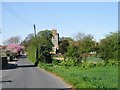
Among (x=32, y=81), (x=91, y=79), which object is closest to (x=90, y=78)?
(x=91, y=79)

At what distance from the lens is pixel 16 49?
330 ft

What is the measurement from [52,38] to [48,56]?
97.5 m

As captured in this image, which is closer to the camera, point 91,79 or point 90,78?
point 91,79

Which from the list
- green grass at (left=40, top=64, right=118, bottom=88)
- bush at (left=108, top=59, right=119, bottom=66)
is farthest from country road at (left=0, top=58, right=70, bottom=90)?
bush at (left=108, top=59, right=119, bottom=66)

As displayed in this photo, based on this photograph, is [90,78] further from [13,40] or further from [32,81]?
[13,40]

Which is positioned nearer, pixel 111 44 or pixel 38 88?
pixel 38 88

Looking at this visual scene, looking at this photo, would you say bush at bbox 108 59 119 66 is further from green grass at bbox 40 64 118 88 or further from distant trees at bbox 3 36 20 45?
distant trees at bbox 3 36 20 45

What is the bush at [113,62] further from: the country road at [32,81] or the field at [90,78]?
the country road at [32,81]

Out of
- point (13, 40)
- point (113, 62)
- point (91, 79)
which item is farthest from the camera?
point (13, 40)

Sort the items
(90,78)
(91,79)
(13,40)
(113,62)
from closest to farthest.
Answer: (91,79)
(90,78)
(113,62)
(13,40)

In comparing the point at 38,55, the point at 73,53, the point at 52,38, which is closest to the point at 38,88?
the point at 73,53

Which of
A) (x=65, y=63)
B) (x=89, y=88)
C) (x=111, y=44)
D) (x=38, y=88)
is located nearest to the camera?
(x=89, y=88)

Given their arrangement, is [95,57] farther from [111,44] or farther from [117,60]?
[117,60]

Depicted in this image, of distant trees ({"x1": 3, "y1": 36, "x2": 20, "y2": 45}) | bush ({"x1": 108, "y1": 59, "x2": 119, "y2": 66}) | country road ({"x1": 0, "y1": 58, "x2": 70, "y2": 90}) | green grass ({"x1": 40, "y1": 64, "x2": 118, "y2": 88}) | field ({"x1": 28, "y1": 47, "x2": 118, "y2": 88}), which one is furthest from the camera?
distant trees ({"x1": 3, "y1": 36, "x2": 20, "y2": 45})
